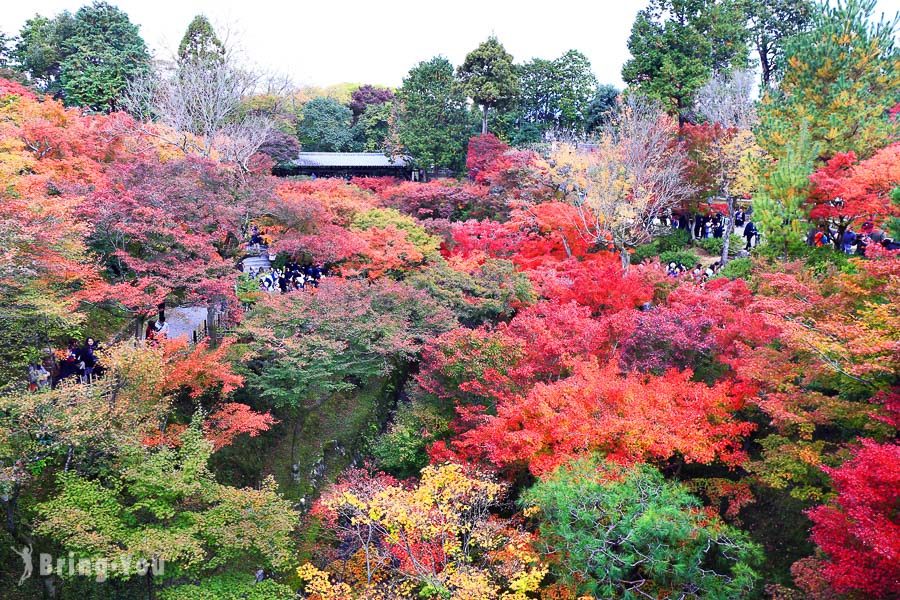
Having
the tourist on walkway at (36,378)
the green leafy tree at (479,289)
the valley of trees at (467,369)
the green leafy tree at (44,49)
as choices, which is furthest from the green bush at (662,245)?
the green leafy tree at (44,49)

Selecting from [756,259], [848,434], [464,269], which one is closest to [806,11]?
[756,259]

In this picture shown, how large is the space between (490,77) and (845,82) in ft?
71.7

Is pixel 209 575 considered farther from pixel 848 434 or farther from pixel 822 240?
pixel 822 240

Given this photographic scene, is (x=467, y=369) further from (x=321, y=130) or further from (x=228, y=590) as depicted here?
(x=321, y=130)

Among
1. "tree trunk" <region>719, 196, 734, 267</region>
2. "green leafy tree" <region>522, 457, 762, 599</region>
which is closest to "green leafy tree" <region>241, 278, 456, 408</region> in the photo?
"green leafy tree" <region>522, 457, 762, 599</region>

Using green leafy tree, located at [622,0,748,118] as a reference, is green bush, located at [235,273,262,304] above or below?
below

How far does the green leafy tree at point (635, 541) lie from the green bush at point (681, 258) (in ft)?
56.7

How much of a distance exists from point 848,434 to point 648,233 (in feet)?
44.1

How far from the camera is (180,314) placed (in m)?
18.0

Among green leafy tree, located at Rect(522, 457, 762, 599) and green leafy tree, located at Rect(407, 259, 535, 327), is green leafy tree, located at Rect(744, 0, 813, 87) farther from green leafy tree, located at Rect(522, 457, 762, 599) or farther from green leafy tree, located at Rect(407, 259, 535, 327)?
Answer: green leafy tree, located at Rect(522, 457, 762, 599)

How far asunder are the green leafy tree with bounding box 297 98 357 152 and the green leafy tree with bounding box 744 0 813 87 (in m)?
30.6

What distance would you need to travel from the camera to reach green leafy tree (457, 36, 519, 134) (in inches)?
1350

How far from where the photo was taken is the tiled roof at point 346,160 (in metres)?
39.8

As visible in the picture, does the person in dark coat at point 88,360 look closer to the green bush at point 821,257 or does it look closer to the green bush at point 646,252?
the green bush at point 821,257
